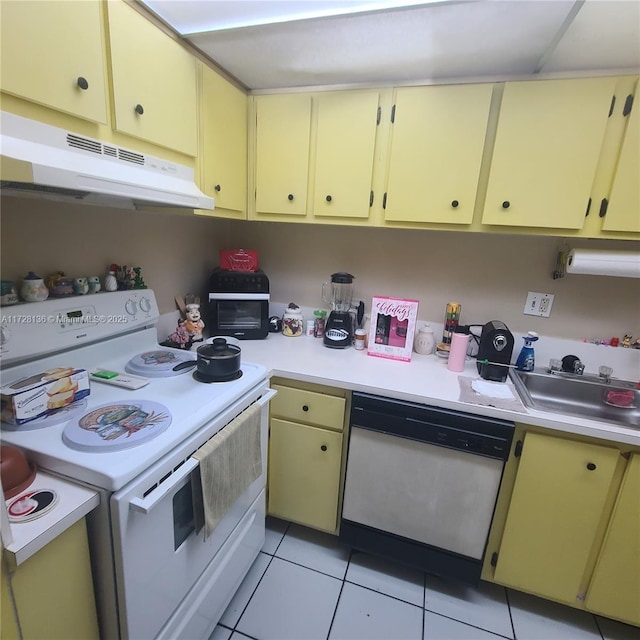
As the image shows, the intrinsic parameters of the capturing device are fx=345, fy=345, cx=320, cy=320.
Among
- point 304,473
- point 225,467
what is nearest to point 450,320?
point 304,473

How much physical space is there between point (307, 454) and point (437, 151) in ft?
4.68

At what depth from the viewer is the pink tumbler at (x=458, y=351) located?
5.14 feet

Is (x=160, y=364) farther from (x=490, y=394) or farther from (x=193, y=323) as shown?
(x=490, y=394)

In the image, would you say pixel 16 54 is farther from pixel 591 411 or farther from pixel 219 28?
pixel 591 411

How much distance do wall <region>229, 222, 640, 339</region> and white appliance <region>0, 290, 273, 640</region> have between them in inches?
33.0

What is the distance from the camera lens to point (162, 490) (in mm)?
837

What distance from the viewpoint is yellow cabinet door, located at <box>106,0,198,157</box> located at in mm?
1042

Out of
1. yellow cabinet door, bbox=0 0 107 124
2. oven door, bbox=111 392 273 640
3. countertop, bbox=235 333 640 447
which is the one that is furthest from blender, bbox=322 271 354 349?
yellow cabinet door, bbox=0 0 107 124

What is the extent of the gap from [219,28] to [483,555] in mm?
2250

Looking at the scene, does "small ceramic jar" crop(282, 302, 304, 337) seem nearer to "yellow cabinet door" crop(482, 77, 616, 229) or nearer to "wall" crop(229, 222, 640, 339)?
"wall" crop(229, 222, 640, 339)

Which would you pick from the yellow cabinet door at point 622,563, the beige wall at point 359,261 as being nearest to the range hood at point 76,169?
the beige wall at point 359,261

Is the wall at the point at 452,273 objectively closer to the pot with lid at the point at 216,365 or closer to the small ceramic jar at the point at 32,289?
the pot with lid at the point at 216,365

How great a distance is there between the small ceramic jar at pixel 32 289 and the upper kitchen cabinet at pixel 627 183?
203cm

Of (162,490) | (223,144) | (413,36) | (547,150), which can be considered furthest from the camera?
(223,144)
